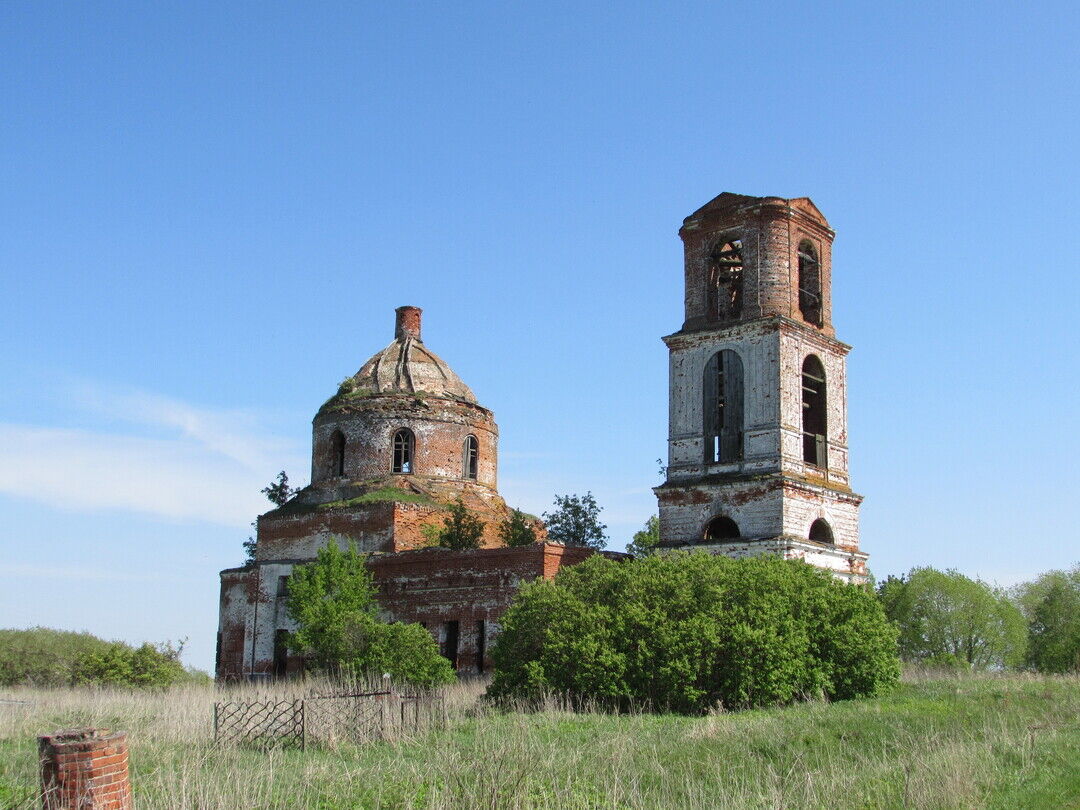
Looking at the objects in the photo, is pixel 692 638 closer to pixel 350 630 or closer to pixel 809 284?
pixel 350 630

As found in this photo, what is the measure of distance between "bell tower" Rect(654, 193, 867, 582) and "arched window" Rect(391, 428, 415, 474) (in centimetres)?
887

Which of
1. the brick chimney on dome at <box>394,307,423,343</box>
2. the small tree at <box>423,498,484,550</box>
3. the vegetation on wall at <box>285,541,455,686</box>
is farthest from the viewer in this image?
the brick chimney on dome at <box>394,307,423,343</box>

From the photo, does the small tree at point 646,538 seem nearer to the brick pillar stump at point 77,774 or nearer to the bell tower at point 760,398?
the bell tower at point 760,398

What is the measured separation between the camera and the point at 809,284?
27859mm

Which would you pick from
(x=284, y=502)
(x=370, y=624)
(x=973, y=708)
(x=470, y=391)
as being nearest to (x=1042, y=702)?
(x=973, y=708)

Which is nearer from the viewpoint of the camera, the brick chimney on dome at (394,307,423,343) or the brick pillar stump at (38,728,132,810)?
the brick pillar stump at (38,728,132,810)

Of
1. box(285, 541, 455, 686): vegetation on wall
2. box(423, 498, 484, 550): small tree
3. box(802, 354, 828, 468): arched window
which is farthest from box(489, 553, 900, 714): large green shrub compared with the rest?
box(423, 498, 484, 550): small tree

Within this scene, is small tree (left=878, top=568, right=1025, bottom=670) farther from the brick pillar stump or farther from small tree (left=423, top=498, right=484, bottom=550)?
the brick pillar stump

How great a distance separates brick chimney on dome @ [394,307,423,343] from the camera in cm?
3603

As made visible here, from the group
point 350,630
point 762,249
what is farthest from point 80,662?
point 762,249

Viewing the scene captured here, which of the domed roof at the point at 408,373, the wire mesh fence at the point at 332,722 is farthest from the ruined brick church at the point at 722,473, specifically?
the wire mesh fence at the point at 332,722

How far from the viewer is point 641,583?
19.8 metres

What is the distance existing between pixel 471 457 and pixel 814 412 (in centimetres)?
1071

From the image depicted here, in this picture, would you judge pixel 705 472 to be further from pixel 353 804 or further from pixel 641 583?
pixel 353 804
